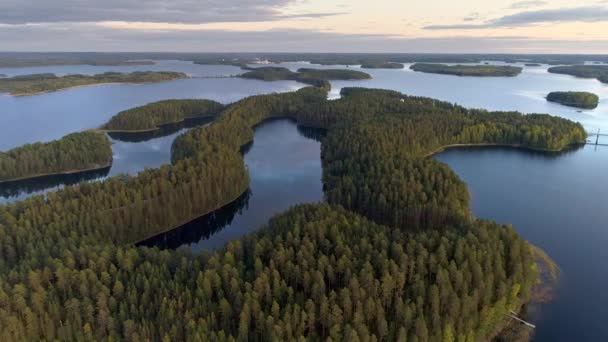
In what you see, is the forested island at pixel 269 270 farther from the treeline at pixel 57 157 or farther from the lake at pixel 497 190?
the treeline at pixel 57 157

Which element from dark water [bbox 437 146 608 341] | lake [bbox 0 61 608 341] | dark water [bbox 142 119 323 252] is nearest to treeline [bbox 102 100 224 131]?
lake [bbox 0 61 608 341]

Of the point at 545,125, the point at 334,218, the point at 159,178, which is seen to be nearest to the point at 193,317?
the point at 334,218

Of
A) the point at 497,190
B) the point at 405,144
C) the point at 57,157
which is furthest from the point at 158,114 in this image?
the point at 497,190

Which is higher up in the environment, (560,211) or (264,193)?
(264,193)

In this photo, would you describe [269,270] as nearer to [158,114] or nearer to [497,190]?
[497,190]

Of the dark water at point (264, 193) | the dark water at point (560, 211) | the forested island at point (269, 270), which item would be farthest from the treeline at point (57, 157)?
the dark water at point (560, 211)
